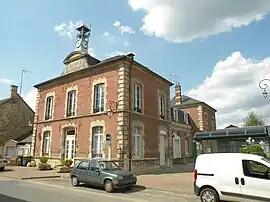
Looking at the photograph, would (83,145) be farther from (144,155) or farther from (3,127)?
(3,127)

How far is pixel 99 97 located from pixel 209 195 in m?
12.0

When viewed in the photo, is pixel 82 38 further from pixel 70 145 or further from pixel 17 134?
pixel 17 134

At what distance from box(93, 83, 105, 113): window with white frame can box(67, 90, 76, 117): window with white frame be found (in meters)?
2.45

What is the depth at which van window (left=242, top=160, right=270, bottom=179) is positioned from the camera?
7255mm

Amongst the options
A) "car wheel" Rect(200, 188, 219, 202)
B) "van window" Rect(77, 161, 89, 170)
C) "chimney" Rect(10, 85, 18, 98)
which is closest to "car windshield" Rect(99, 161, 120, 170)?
"van window" Rect(77, 161, 89, 170)

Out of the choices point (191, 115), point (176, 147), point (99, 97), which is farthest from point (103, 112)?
point (191, 115)

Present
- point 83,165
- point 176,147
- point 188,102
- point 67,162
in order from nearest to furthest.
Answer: point 83,165, point 67,162, point 176,147, point 188,102

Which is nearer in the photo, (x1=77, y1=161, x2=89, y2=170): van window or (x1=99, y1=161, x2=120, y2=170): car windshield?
(x1=99, y1=161, x2=120, y2=170): car windshield

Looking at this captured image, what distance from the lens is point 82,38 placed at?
2252 cm

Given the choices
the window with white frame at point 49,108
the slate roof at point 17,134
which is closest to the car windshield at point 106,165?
the window with white frame at point 49,108

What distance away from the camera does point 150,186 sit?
1186cm

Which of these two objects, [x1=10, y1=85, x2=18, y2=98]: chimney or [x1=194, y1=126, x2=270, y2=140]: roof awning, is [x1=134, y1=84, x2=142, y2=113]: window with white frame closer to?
[x1=194, y1=126, x2=270, y2=140]: roof awning

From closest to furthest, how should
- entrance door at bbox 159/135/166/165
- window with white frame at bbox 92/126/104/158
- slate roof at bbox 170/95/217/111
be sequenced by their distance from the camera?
window with white frame at bbox 92/126/104/158 < entrance door at bbox 159/135/166/165 < slate roof at bbox 170/95/217/111

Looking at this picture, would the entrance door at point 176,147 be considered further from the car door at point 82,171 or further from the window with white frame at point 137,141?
the car door at point 82,171
